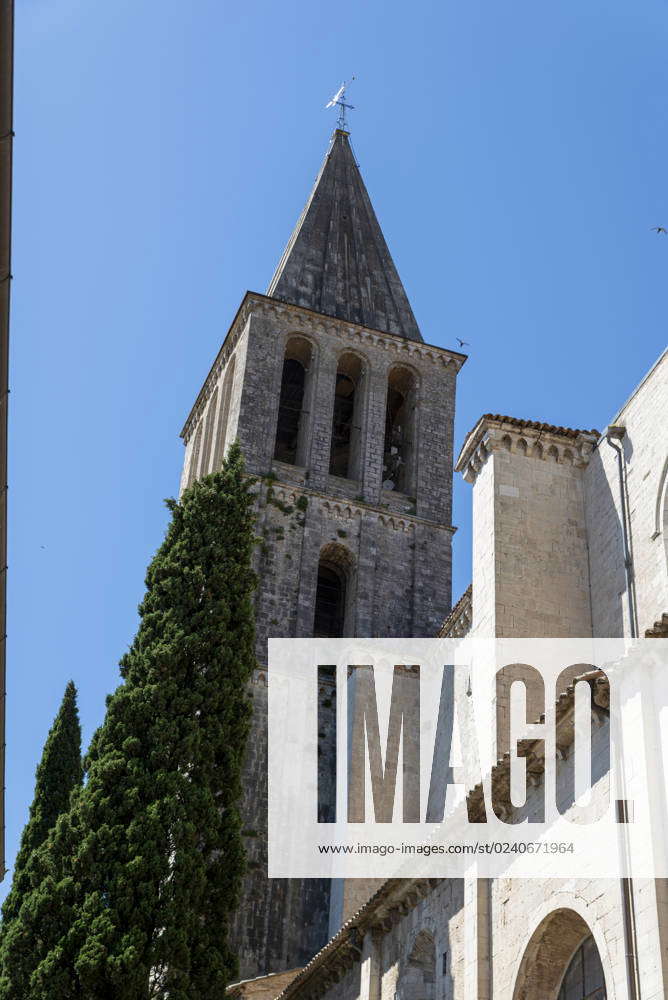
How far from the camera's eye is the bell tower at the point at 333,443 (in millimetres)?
23344

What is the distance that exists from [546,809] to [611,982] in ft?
5.46

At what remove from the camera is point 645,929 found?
312 inches

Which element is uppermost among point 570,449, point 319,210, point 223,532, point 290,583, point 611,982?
point 319,210

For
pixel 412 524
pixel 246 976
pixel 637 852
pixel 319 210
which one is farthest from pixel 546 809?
pixel 319 210

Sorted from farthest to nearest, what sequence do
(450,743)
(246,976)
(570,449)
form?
1. (246,976)
2. (450,743)
3. (570,449)

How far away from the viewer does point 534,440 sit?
48.0 feet

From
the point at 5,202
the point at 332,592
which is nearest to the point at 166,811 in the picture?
the point at 5,202

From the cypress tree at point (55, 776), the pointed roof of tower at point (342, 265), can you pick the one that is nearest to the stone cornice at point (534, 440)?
the cypress tree at point (55, 776)

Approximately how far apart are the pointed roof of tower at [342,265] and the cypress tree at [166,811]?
49.4ft

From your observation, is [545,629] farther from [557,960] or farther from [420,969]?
[557,960]

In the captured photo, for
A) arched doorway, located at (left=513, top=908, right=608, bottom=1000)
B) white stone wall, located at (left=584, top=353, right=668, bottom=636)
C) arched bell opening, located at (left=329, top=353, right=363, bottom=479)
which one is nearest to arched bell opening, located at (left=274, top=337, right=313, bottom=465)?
arched bell opening, located at (left=329, top=353, right=363, bottom=479)

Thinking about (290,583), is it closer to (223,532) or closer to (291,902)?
(291,902)

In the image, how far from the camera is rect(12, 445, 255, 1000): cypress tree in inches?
421

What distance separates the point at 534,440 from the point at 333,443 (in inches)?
535
